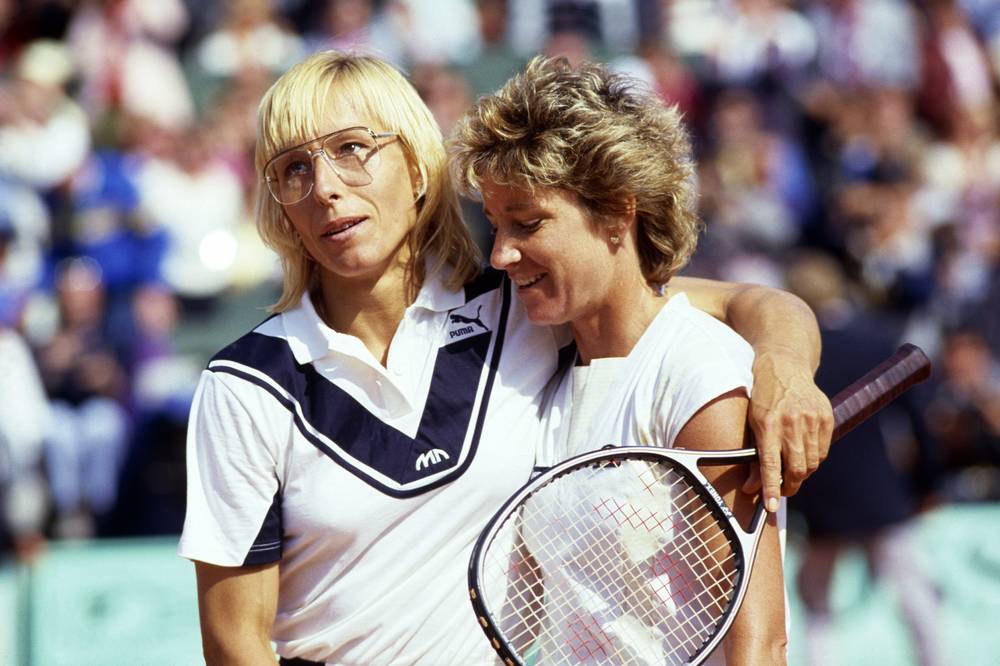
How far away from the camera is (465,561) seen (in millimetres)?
2805

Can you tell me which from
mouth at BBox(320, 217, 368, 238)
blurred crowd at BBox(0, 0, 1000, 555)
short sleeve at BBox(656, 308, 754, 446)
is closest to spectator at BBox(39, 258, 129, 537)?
blurred crowd at BBox(0, 0, 1000, 555)

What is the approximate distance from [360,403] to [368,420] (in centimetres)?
5

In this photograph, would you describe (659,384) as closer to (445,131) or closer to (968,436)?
(968,436)

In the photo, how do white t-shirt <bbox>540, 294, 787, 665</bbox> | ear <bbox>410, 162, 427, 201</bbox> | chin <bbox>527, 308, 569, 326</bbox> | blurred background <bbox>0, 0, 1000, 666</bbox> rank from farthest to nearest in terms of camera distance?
blurred background <bbox>0, 0, 1000, 666</bbox>, ear <bbox>410, 162, 427, 201</bbox>, chin <bbox>527, 308, 569, 326</bbox>, white t-shirt <bbox>540, 294, 787, 665</bbox>

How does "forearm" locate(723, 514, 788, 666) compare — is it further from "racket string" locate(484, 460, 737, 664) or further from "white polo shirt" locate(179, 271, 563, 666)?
"white polo shirt" locate(179, 271, 563, 666)

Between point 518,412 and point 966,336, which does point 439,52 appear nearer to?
point 966,336

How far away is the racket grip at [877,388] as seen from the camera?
106 inches

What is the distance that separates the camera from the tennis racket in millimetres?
2432

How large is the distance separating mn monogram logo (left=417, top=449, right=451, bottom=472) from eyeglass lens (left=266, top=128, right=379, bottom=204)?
23.7 inches

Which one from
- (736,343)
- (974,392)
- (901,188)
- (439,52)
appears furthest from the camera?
(439,52)

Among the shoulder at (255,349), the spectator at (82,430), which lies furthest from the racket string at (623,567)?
the spectator at (82,430)

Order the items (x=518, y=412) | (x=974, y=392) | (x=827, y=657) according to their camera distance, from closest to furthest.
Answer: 1. (x=518, y=412)
2. (x=827, y=657)
3. (x=974, y=392)

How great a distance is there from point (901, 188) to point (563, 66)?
25.7 feet

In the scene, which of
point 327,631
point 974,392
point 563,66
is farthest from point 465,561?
point 974,392
